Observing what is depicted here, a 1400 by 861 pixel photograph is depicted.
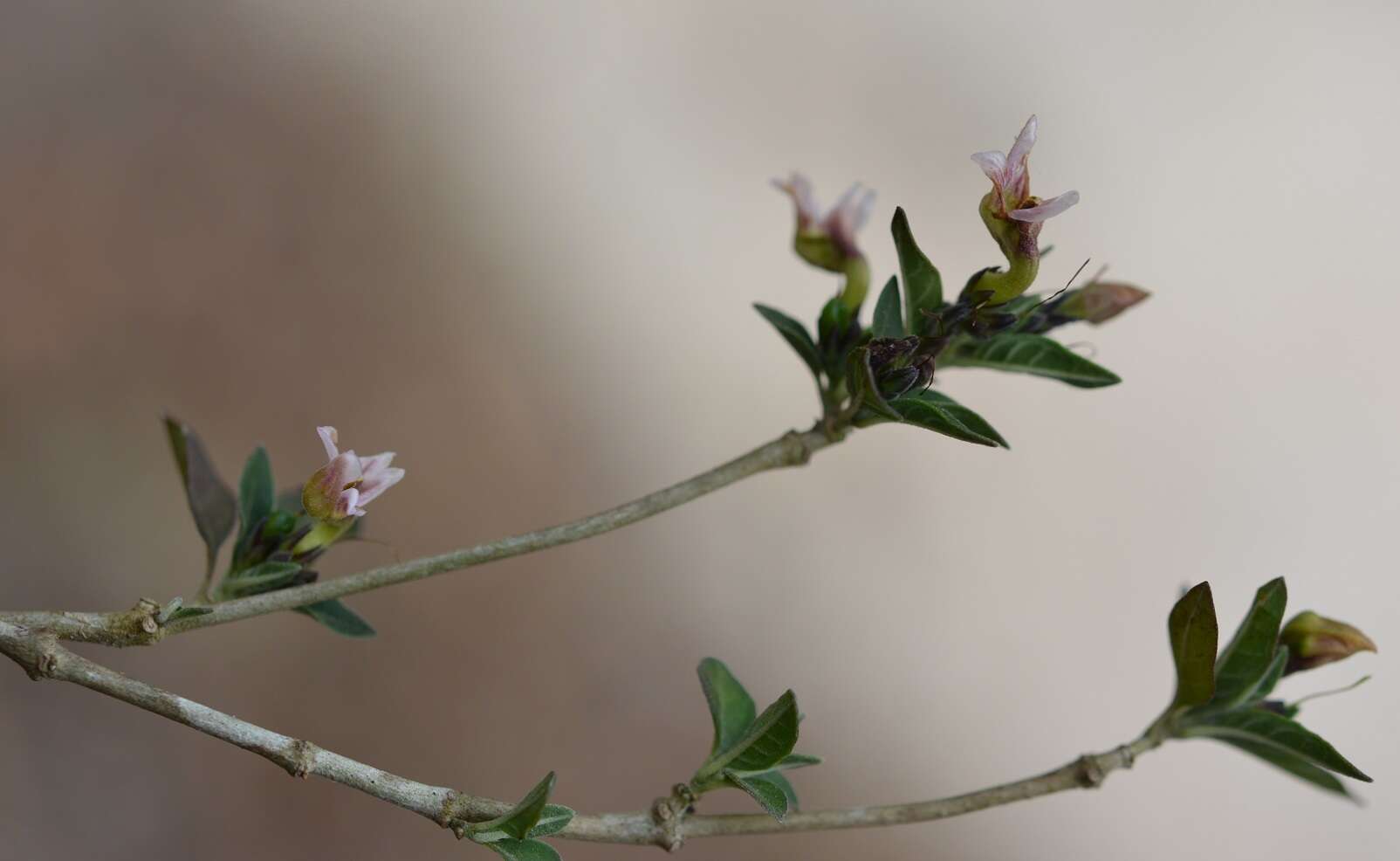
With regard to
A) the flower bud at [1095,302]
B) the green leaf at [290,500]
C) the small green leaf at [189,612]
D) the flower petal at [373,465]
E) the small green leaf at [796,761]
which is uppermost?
the flower bud at [1095,302]

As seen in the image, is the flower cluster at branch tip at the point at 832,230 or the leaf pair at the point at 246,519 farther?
the flower cluster at branch tip at the point at 832,230

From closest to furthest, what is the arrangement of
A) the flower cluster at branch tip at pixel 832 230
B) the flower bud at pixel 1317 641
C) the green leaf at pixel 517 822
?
the green leaf at pixel 517 822 → the flower bud at pixel 1317 641 → the flower cluster at branch tip at pixel 832 230

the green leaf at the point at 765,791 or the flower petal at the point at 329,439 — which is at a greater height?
the flower petal at the point at 329,439

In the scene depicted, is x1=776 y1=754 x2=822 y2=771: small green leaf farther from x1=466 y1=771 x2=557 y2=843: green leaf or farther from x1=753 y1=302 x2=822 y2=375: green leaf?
x1=753 y1=302 x2=822 y2=375: green leaf

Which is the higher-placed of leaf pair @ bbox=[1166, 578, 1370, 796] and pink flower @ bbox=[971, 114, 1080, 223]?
pink flower @ bbox=[971, 114, 1080, 223]

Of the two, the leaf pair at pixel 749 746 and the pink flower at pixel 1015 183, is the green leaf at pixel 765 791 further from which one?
the pink flower at pixel 1015 183

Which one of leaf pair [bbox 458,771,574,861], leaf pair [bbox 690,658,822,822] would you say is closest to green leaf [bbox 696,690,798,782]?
leaf pair [bbox 690,658,822,822]

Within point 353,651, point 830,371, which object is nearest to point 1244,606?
point 353,651

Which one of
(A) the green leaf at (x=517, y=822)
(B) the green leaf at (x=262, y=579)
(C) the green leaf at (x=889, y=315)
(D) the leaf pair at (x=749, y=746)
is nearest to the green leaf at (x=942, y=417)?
(C) the green leaf at (x=889, y=315)
